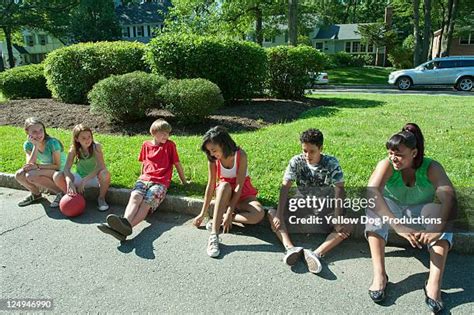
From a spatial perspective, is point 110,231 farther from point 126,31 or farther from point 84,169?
point 126,31

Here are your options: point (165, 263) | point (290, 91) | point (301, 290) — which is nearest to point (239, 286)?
point (301, 290)

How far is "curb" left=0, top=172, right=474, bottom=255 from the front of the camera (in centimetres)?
347

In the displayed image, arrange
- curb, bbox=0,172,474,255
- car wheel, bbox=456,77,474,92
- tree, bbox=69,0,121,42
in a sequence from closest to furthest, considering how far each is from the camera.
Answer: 1. curb, bbox=0,172,474,255
2. car wheel, bbox=456,77,474,92
3. tree, bbox=69,0,121,42

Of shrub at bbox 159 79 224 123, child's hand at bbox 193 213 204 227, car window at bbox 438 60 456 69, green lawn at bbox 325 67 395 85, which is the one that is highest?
car window at bbox 438 60 456 69

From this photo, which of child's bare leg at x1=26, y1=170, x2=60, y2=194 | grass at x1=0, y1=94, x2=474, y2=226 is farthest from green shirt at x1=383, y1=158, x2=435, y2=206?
child's bare leg at x1=26, y1=170, x2=60, y2=194

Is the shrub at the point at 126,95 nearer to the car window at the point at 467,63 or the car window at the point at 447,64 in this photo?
the car window at the point at 447,64

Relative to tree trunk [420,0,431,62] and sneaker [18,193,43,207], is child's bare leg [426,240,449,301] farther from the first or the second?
tree trunk [420,0,431,62]

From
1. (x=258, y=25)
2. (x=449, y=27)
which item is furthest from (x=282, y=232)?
(x=449, y=27)

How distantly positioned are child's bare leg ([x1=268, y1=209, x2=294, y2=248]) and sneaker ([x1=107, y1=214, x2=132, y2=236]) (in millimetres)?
1464

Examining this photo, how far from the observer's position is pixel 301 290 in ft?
9.78

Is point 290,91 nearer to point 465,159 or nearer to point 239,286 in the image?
point 465,159

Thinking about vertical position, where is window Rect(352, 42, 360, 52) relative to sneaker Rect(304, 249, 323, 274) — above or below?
above

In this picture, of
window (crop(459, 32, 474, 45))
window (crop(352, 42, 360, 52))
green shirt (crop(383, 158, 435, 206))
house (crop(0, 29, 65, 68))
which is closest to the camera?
green shirt (crop(383, 158, 435, 206))

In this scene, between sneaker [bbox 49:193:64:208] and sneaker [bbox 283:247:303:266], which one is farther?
sneaker [bbox 49:193:64:208]
